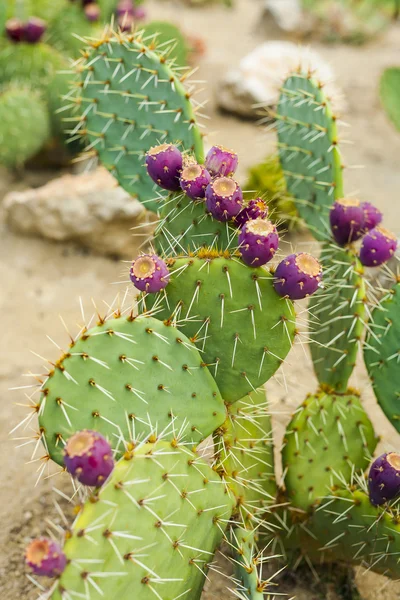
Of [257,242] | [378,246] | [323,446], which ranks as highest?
[257,242]

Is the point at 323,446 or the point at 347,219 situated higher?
the point at 347,219

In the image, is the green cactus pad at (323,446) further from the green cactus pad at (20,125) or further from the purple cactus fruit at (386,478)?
the green cactus pad at (20,125)

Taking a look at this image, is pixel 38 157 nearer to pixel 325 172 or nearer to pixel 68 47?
pixel 68 47

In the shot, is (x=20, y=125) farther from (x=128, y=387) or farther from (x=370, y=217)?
(x=128, y=387)

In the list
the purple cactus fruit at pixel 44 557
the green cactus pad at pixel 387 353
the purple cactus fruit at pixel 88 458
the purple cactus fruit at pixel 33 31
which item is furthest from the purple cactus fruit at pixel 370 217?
the purple cactus fruit at pixel 33 31

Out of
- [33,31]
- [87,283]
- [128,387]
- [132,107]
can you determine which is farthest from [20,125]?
[128,387]

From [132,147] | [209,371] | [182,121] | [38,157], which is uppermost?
[182,121]

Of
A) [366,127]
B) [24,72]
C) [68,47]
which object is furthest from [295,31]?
[24,72]
